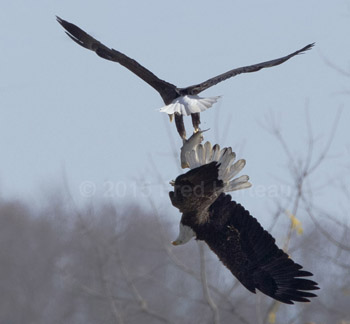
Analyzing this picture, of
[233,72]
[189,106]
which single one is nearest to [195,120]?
[189,106]

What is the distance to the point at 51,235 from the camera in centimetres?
4428

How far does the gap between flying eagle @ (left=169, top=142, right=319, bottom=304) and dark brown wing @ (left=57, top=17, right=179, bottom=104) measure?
0.84 metres

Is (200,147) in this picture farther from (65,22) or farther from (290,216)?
(290,216)

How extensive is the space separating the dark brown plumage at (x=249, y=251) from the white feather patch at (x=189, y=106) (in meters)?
0.68

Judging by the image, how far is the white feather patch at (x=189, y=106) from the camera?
28.6 ft

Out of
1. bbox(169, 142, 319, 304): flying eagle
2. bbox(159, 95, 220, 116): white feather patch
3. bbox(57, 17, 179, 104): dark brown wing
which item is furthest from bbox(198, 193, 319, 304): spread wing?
bbox(57, 17, 179, 104): dark brown wing

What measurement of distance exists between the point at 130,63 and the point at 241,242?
166 cm

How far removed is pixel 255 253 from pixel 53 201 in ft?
113

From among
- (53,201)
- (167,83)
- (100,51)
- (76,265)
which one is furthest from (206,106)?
(53,201)

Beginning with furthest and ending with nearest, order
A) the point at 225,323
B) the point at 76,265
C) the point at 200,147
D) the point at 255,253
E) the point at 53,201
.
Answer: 1. the point at 53,201
2. the point at 76,265
3. the point at 225,323
4. the point at 255,253
5. the point at 200,147

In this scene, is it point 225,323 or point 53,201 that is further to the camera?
point 53,201

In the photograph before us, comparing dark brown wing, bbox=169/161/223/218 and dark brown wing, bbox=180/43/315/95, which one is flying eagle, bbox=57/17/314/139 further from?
dark brown wing, bbox=169/161/223/218

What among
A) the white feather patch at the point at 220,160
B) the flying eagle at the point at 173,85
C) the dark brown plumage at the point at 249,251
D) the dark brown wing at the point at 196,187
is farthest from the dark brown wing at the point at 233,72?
the dark brown wing at the point at 196,187

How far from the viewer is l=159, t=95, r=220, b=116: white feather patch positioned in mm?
8732
